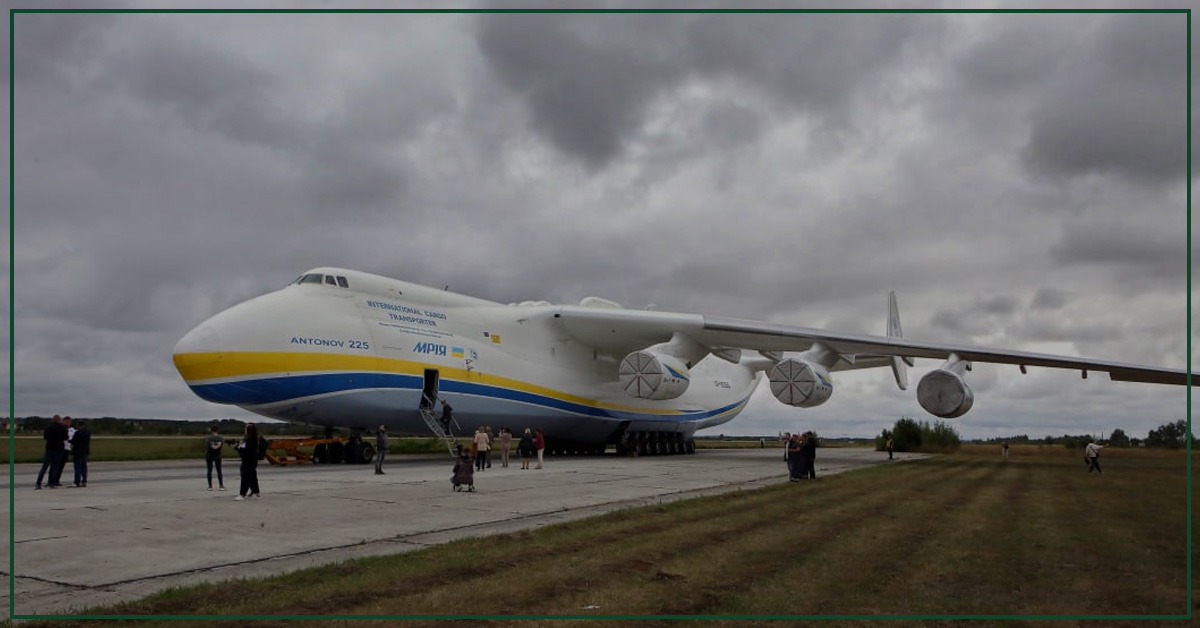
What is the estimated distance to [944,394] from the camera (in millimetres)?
23766

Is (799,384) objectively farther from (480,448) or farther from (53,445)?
(53,445)

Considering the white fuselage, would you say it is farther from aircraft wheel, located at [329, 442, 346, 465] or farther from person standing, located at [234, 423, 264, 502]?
person standing, located at [234, 423, 264, 502]

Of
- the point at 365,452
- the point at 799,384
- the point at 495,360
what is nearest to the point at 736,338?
the point at 799,384

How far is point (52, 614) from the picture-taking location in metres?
5.70

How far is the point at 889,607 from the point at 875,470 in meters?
18.0

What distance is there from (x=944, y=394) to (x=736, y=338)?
21.8ft

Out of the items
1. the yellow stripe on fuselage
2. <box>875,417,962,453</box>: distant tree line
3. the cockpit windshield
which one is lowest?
<box>875,417,962,453</box>: distant tree line

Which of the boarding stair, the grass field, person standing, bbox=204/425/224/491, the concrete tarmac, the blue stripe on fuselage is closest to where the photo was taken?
the grass field

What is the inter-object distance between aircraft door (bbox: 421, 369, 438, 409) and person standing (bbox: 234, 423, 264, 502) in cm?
982

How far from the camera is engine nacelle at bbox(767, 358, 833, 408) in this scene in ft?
81.0

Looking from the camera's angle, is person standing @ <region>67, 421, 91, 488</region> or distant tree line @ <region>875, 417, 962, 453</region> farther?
distant tree line @ <region>875, 417, 962, 453</region>

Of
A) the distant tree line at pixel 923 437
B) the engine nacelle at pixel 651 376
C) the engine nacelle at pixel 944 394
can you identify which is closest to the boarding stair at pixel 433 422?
the engine nacelle at pixel 651 376

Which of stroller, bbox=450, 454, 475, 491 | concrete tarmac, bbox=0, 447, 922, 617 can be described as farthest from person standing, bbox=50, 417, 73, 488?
stroller, bbox=450, 454, 475, 491

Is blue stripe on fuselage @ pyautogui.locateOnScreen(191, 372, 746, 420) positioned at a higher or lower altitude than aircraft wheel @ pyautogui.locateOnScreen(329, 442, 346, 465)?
higher
